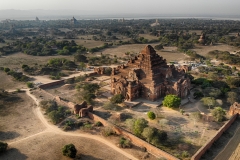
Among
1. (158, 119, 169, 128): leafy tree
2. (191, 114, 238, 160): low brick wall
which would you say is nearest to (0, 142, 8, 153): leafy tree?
(158, 119, 169, 128): leafy tree

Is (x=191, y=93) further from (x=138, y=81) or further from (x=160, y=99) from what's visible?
(x=138, y=81)

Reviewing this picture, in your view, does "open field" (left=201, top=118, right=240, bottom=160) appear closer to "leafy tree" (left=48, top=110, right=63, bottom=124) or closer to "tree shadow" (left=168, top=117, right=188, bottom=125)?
"tree shadow" (left=168, top=117, right=188, bottom=125)

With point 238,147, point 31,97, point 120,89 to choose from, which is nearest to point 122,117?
point 120,89

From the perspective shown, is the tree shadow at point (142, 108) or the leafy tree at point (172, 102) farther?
the tree shadow at point (142, 108)

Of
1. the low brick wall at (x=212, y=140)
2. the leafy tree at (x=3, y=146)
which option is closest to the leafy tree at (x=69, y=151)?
the leafy tree at (x=3, y=146)

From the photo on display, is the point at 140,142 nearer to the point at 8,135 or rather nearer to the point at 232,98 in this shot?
the point at 8,135

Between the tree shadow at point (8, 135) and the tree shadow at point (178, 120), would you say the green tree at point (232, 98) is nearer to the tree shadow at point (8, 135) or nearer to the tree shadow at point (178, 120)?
the tree shadow at point (178, 120)
